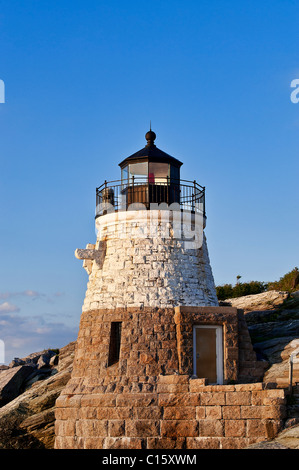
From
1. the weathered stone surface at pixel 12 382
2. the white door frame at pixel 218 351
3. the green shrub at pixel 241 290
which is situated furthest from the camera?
the green shrub at pixel 241 290

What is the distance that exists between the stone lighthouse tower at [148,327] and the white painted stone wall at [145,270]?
31 millimetres

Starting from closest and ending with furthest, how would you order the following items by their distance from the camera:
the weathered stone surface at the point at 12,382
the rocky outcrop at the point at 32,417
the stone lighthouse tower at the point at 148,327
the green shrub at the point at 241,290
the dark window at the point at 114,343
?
the stone lighthouse tower at the point at 148,327, the dark window at the point at 114,343, the rocky outcrop at the point at 32,417, the weathered stone surface at the point at 12,382, the green shrub at the point at 241,290

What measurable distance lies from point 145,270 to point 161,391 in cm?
347

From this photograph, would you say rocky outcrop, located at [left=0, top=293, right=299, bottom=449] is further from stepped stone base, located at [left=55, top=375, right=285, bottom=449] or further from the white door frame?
the white door frame

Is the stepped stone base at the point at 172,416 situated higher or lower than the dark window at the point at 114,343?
lower

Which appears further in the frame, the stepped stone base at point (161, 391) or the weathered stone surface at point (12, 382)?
the weathered stone surface at point (12, 382)

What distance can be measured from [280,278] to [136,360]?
1565cm

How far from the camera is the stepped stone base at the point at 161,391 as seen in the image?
642 inches

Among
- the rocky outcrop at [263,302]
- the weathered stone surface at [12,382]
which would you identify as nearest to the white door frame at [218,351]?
the rocky outcrop at [263,302]

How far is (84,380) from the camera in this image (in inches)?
732

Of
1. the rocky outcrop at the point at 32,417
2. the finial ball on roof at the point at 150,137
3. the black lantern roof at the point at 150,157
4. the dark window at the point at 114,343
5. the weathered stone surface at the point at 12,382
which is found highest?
the finial ball on roof at the point at 150,137

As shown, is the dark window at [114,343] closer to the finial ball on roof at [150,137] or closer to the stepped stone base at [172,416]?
the stepped stone base at [172,416]

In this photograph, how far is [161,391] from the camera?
57.2 feet

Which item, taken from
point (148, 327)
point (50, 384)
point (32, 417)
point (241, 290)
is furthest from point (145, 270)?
point (241, 290)
